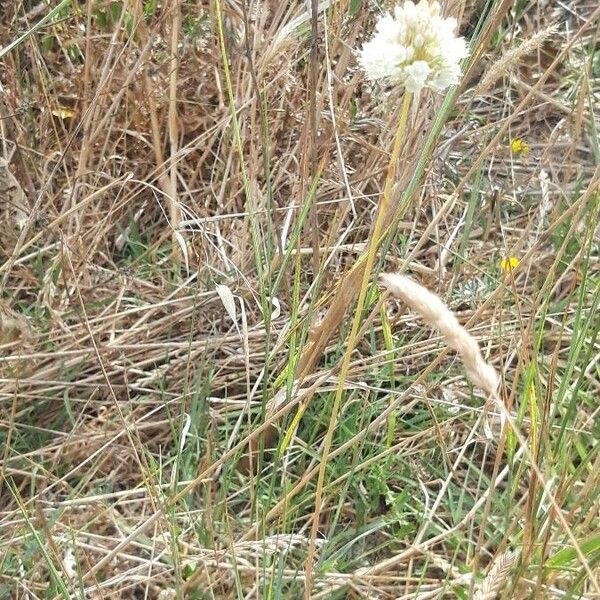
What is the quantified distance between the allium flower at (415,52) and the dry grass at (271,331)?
0.22 meters

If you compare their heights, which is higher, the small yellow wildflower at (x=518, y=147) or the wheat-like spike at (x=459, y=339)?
the wheat-like spike at (x=459, y=339)

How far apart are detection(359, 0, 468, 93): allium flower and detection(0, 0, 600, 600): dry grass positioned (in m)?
0.22

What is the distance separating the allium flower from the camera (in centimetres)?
59

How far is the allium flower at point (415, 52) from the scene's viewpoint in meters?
0.59

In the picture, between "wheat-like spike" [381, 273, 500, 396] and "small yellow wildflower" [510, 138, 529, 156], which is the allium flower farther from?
"small yellow wildflower" [510, 138, 529, 156]

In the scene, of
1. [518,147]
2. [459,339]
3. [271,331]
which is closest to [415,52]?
[459,339]

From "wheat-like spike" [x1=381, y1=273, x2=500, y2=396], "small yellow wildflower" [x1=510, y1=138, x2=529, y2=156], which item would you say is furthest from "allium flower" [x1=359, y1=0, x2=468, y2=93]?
"small yellow wildflower" [x1=510, y1=138, x2=529, y2=156]

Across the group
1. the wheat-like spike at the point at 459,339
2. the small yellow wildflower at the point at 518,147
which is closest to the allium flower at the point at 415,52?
the wheat-like spike at the point at 459,339

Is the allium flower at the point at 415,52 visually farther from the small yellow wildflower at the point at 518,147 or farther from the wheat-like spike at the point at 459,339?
the small yellow wildflower at the point at 518,147

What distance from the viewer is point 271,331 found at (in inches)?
47.8

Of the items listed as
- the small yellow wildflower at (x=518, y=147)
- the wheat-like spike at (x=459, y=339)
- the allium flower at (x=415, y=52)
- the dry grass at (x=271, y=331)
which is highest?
the allium flower at (x=415, y=52)

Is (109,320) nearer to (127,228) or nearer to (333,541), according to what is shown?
(127,228)

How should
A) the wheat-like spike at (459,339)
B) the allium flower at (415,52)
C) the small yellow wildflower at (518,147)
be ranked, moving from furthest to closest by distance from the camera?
the small yellow wildflower at (518,147), the allium flower at (415,52), the wheat-like spike at (459,339)

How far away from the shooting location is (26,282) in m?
1.38
